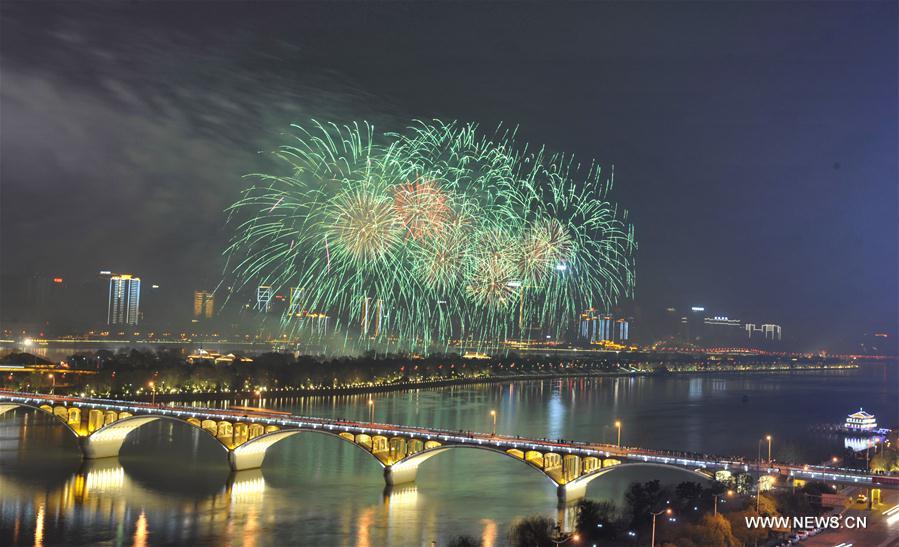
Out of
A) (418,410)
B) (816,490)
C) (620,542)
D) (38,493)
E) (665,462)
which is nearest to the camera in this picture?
(620,542)

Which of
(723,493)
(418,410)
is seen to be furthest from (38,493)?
(418,410)

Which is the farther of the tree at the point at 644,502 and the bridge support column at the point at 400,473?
the bridge support column at the point at 400,473

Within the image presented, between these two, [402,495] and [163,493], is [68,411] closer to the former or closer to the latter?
[163,493]

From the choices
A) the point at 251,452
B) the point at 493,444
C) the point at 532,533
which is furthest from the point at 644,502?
the point at 251,452

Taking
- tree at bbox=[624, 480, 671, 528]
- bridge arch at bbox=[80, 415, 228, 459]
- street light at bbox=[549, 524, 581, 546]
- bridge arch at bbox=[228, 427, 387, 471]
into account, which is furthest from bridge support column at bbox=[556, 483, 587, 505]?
bridge arch at bbox=[80, 415, 228, 459]

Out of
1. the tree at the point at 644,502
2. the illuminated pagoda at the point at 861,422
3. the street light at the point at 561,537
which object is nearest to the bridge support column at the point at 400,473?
the tree at the point at 644,502

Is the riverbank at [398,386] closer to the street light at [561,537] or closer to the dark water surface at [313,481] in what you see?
the dark water surface at [313,481]
